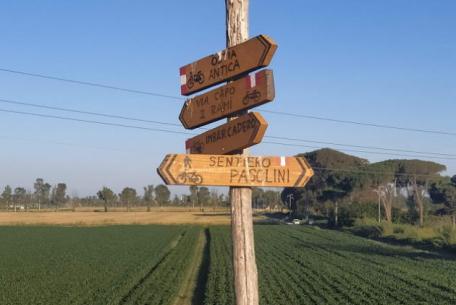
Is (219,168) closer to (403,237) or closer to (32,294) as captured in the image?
(32,294)

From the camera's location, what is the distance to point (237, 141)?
5059 millimetres

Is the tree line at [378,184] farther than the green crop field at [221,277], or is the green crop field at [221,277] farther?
the tree line at [378,184]

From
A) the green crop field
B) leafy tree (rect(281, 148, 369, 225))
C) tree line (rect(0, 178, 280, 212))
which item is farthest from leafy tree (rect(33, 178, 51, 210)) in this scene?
the green crop field

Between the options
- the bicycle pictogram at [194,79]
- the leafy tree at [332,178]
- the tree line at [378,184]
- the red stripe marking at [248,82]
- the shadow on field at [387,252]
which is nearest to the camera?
the red stripe marking at [248,82]

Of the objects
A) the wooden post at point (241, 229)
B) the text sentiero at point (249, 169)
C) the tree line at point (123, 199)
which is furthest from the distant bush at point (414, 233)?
the tree line at point (123, 199)

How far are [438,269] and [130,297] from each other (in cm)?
1323

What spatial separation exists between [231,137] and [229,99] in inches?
13.8

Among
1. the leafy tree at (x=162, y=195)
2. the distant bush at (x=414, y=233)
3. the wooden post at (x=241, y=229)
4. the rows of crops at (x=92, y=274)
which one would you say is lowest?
the rows of crops at (x=92, y=274)

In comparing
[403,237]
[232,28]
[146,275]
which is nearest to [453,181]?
[403,237]

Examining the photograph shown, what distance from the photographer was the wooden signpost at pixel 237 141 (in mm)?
4906

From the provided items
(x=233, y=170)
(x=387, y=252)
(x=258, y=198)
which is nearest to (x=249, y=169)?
(x=233, y=170)

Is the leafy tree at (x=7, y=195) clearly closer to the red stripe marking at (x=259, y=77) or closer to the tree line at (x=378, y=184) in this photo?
the tree line at (x=378, y=184)

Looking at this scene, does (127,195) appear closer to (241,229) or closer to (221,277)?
(221,277)

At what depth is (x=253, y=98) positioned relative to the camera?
4.95m
